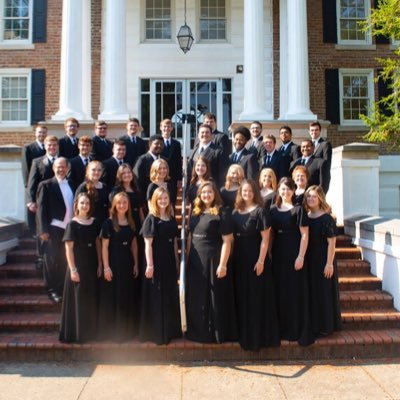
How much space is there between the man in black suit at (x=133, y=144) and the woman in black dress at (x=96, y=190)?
1419 mm

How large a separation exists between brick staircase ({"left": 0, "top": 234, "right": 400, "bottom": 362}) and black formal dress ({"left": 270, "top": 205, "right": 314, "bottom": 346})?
224 mm

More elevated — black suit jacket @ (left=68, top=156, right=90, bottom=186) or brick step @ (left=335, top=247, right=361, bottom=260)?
black suit jacket @ (left=68, top=156, right=90, bottom=186)

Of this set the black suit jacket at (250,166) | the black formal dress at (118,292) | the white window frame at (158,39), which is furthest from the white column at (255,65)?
the black formal dress at (118,292)

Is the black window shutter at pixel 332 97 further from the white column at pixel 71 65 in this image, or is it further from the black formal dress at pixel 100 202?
the black formal dress at pixel 100 202

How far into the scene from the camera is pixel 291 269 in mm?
5305

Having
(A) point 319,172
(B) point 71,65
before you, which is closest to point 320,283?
(A) point 319,172

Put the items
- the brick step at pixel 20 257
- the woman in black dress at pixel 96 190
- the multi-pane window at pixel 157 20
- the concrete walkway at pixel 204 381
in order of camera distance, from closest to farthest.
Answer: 1. the concrete walkway at pixel 204 381
2. the woman in black dress at pixel 96 190
3. the brick step at pixel 20 257
4. the multi-pane window at pixel 157 20

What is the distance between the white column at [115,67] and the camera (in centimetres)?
1079

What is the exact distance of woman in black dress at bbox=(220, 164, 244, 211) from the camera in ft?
18.5

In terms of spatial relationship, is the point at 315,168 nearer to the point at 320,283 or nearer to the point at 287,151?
the point at 287,151

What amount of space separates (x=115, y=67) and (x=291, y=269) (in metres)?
7.49

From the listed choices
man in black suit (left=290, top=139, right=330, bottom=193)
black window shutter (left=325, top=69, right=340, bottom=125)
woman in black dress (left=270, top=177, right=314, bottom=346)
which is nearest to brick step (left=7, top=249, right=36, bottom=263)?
woman in black dress (left=270, top=177, right=314, bottom=346)

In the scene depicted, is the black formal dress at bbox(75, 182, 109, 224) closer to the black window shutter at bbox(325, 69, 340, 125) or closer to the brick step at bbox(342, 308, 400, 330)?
the brick step at bbox(342, 308, 400, 330)

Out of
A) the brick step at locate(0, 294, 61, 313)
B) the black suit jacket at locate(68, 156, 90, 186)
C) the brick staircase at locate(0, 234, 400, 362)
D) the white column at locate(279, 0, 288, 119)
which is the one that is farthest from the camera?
the white column at locate(279, 0, 288, 119)
